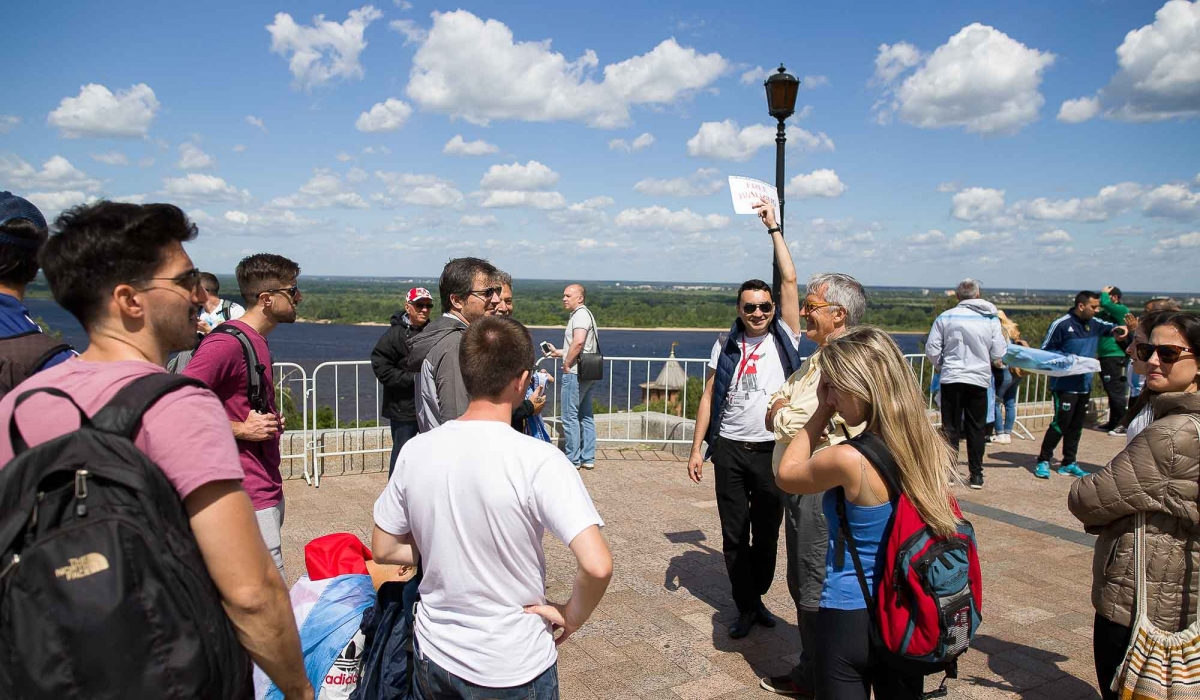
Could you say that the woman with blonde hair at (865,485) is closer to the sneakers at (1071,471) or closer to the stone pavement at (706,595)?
the stone pavement at (706,595)

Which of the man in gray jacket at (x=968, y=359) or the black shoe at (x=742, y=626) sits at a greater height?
the man in gray jacket at (x=968, y=359)

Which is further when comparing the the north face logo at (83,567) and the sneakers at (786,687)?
the sneakers at (786,687)

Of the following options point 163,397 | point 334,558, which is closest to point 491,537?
point 163,397

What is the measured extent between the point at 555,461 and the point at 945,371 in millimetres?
6503

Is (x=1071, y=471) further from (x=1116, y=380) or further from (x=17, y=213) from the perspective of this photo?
(x=17, y=213)

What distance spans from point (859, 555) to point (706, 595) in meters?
2.63

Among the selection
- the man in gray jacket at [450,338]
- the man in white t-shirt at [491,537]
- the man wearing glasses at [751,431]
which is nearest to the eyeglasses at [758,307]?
the man wearing glasses at [751,431]

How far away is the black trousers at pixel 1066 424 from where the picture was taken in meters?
8.06

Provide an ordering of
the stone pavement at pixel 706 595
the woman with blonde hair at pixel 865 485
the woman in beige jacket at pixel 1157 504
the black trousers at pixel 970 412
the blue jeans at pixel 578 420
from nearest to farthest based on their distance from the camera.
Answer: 1. the woman with blonde hair at pixel 865 485
2. the woman in beige jacket at pixel 1157 504
3. the stone pavement at pixel 706 595
4. the black trousers at pixel 970 412
5. the blue jeans at pixel 578 420

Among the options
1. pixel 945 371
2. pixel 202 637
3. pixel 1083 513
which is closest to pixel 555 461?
pixel 202 637

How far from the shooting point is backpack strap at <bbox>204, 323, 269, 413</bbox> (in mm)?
2928

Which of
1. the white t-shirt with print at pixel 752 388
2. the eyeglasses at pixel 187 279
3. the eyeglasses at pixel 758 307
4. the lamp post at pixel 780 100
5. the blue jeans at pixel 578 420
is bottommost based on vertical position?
the blue jeans at pixel 578 420

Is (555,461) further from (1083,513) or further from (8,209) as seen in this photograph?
(1083,513)

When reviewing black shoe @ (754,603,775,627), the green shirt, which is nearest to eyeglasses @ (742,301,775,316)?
black shoe @ (754,603,775,627)
